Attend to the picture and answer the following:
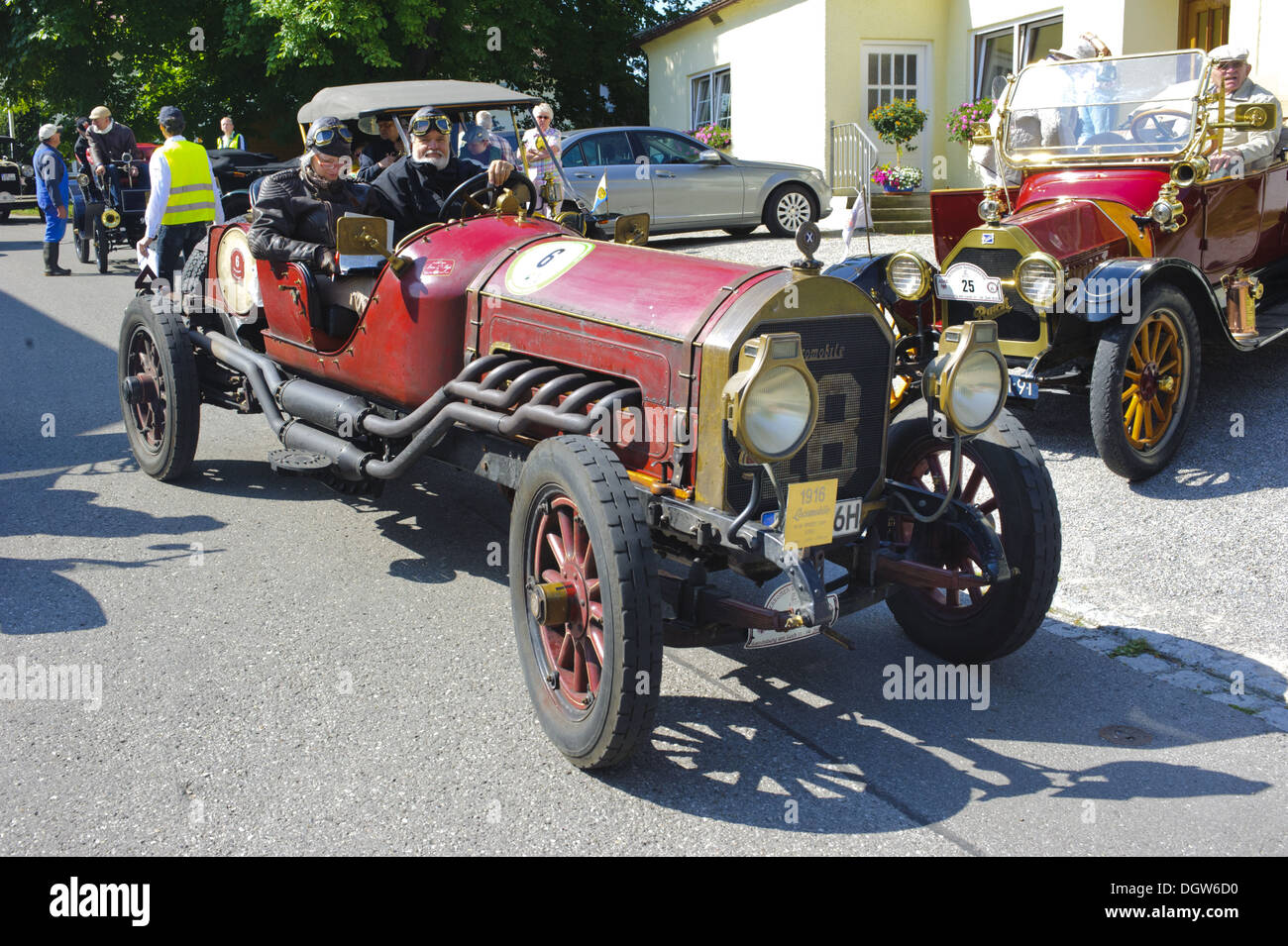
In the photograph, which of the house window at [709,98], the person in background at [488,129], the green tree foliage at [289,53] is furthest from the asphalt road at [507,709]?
the green tree foliage at [289,53]

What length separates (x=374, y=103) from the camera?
11.7 meters

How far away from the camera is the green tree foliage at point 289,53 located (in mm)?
20500

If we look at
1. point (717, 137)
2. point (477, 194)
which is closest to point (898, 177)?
point (717, 137)

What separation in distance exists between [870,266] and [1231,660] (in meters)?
3.21

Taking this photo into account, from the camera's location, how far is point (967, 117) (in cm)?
1509

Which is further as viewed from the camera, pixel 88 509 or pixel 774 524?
pixel 88 509

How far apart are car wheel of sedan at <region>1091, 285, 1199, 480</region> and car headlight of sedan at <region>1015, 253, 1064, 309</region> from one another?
34 cm

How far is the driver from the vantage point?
18.5 feet

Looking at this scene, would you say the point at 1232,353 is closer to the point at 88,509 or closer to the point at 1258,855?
the point at 1258,855

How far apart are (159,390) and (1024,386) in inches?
185

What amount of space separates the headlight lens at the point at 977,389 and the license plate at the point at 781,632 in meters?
0.73

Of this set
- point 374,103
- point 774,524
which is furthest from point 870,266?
point 374,103

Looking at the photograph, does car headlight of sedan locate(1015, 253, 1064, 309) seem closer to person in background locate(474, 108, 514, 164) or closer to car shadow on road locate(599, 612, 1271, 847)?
car shadow on road locate(599, 612, 1271, 847)
